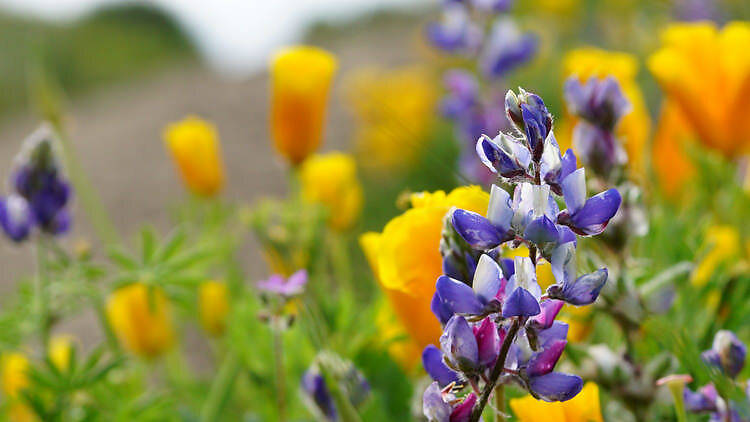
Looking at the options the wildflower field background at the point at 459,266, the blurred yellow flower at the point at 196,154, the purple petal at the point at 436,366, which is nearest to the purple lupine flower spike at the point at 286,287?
the wildflower field background at the point at 459,266

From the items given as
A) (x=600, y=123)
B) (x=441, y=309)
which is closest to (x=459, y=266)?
(x=441, y=309)

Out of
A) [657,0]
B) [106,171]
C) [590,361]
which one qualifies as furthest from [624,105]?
[106,171]

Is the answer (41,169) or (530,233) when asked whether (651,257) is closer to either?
(530,233)

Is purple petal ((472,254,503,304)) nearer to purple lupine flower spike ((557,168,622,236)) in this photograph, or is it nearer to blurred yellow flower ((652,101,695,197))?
purple lupine flower spike ((557,168,622,236))

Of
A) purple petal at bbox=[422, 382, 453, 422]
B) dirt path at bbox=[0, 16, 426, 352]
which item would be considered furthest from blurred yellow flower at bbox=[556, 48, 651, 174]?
dirt path at bbox=[0, 16, 426, 352]

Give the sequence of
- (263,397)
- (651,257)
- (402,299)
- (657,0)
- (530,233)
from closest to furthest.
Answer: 1. (530,233)
2. (402,299)
3. (651,257)
4. (263,397)
5. (657,0)

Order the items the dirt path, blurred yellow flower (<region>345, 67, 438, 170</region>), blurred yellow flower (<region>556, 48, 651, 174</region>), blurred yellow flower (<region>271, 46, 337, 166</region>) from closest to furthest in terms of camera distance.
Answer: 1. blurred yellow flower (<region>556, 48, 651, 174</region>)
2. blurred yellow flower (<region>271, 46, 337, 166</region>)
3. the dirt path
4. blurred yellow flower (<region>345, 67, 438, 170</region>)
